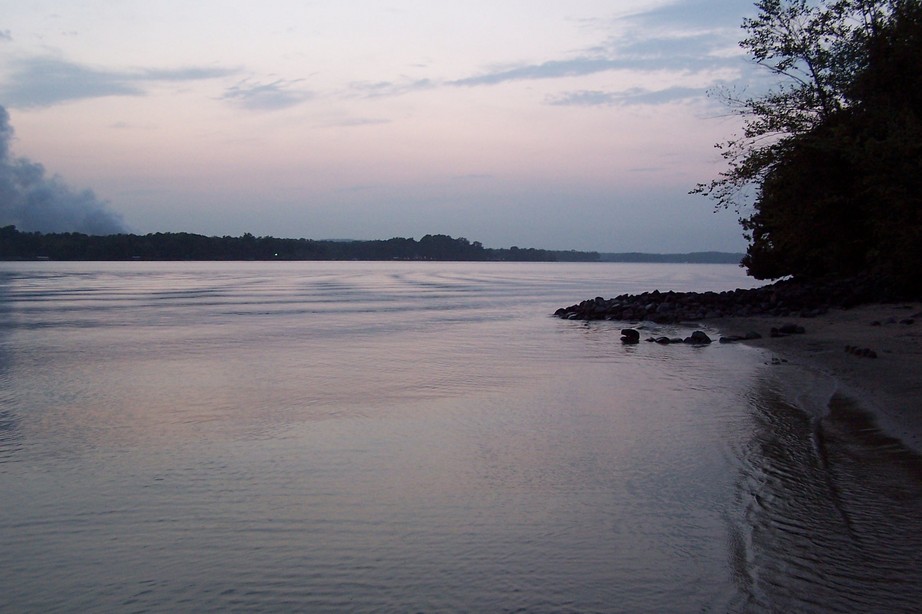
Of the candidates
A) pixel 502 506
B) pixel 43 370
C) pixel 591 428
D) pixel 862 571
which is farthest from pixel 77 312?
pixel 862 571

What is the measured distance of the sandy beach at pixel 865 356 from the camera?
33.5ft

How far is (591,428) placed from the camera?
1016cm

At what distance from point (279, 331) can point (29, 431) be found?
1403cm

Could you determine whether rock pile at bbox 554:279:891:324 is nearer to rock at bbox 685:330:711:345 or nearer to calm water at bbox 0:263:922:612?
rock at bbox 685:330:711:345

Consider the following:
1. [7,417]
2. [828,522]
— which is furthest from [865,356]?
[7,417]

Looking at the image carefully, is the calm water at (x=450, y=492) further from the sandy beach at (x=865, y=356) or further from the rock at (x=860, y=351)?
the rock at (x=860, y=351)

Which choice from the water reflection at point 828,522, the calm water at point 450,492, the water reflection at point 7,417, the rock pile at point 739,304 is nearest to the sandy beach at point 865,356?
the calm water at point 450,492

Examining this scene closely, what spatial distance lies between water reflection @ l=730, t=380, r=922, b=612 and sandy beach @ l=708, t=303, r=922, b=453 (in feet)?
2.38

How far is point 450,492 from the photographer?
24.0ft

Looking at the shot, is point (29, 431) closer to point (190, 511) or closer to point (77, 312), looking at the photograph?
point (190, 511)

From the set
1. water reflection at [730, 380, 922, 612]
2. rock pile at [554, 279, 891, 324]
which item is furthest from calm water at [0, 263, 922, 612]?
rock pile at [554, 279, 891, 324]

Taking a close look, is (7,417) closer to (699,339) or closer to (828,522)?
(828,522)

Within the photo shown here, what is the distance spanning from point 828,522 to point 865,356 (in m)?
9.58

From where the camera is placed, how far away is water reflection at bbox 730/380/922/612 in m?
4.96
